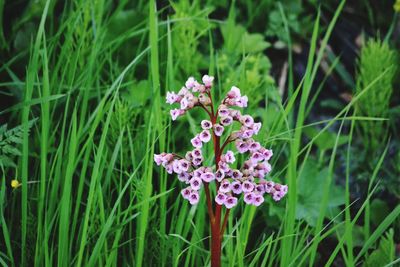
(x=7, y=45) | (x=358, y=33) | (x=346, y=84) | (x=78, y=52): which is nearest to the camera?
(x=78, y=52)

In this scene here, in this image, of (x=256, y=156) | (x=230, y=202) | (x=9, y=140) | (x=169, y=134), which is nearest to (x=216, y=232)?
(x=230, y=202)

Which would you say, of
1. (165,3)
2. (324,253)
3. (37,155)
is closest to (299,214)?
(324,253)

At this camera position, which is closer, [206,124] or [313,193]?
[206,124]

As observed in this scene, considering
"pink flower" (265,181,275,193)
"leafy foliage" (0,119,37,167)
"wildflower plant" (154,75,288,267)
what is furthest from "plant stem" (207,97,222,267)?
"leafy foliage" (0,119,37,167)

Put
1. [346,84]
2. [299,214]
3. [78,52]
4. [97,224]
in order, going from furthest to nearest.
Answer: [346,84], [299,214], [78,52], [97,224]

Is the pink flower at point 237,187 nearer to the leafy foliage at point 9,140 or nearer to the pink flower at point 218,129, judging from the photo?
the pink flower at point 218,129

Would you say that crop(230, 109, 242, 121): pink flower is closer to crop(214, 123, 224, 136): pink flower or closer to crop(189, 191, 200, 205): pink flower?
crop(214, 123, 224, 136): pink flower

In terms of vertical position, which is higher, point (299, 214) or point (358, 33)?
point (358, 33)

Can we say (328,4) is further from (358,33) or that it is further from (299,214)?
(299,214)

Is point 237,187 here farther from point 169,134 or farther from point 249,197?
point 169,134
